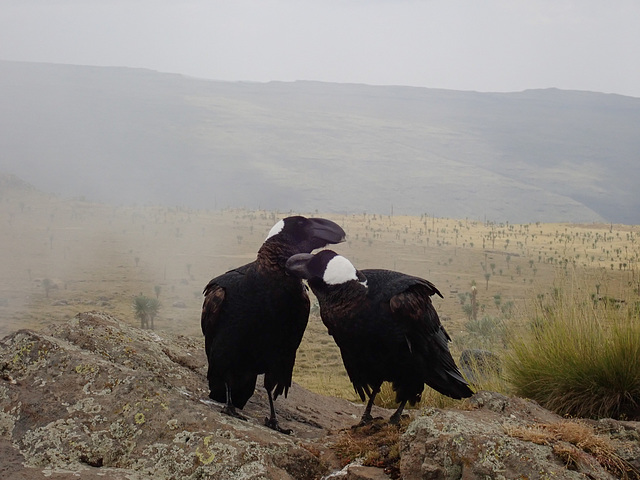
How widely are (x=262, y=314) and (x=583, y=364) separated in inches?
130

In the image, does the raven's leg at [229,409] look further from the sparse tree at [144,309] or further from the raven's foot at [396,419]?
the sparse tree at [144,309]

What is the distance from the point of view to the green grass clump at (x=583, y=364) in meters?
6.59

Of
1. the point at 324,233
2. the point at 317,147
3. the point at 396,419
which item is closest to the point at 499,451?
the point at 396,419

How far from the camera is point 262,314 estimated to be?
5.43 metres

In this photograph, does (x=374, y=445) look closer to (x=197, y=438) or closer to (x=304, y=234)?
(x=197, y=438)

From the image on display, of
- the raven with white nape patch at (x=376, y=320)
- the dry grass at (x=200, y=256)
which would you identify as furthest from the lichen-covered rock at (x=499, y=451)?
the dry grass at (x=200, y=256)

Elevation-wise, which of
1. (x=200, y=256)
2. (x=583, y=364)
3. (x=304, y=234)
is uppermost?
(x=304, y=234)

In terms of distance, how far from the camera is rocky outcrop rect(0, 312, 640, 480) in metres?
3.68

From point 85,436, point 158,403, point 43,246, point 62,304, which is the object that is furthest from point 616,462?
point 43,246

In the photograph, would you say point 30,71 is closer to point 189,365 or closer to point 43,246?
Result: point 43,246

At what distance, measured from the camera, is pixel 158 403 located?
15.1 feet

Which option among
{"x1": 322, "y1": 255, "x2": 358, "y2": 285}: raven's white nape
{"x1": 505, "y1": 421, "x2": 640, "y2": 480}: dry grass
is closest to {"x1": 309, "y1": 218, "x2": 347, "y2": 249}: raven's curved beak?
{"x1": 322, "y1": 255, "x2": 358, "y2": 285}: raven's white nape

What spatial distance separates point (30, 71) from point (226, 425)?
589 feet

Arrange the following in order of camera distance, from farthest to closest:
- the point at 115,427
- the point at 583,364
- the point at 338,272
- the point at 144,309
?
the point at 144,309, the point at 583,364, the point at 338,272, the point at 115,427
